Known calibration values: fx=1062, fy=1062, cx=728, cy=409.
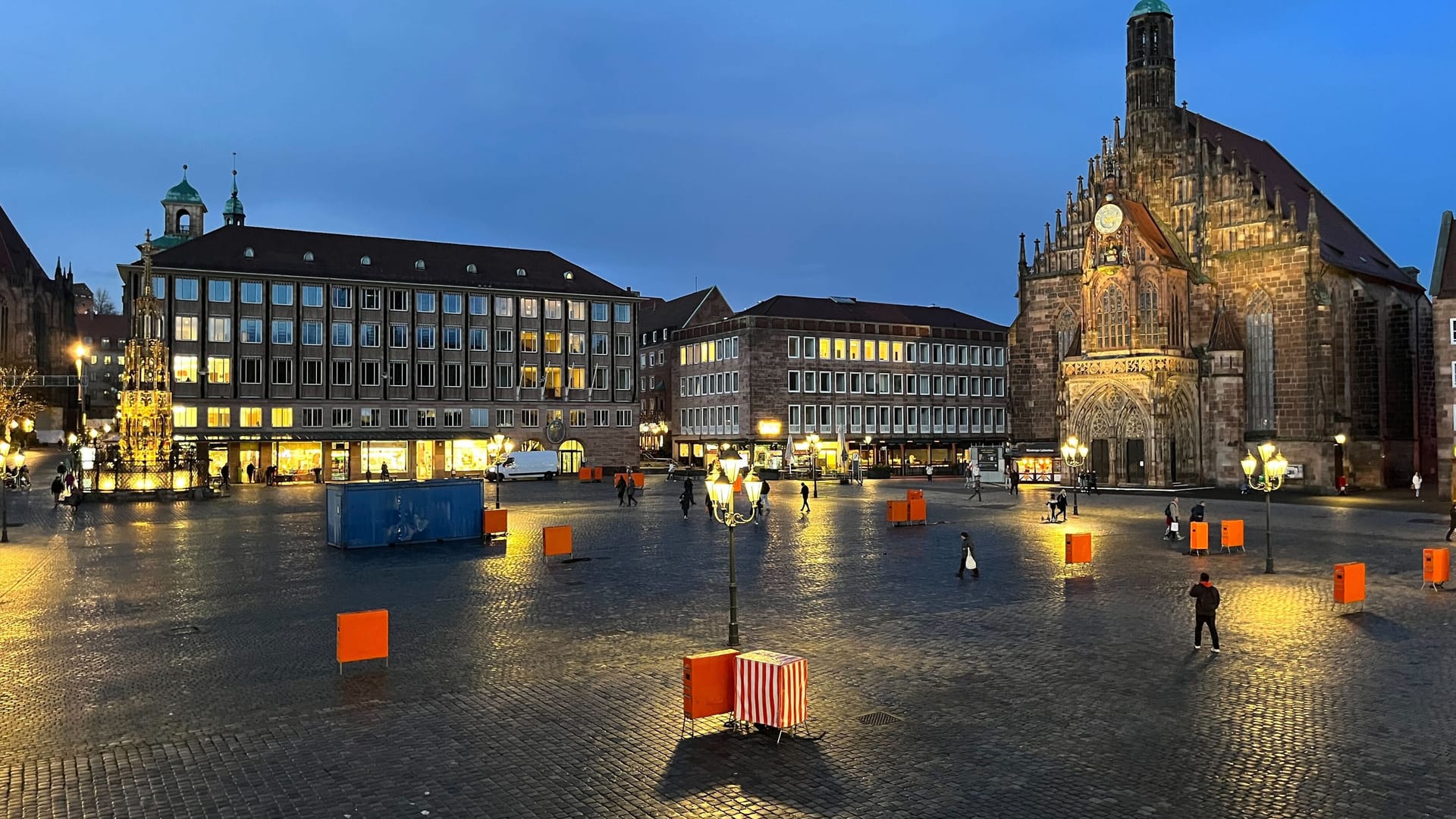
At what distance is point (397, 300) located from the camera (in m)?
81.9

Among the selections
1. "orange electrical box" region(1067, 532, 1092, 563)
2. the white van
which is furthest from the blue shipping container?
the white van

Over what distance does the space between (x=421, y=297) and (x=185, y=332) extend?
16.7m

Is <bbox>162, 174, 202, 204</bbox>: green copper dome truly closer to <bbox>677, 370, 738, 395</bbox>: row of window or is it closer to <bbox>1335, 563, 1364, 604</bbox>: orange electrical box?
<bbox>677, 370, 738, 395</bbox>: row of window

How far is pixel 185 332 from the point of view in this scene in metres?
74.7

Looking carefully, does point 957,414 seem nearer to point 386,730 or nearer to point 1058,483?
point 1058,483

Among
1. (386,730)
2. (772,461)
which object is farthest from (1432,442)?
(386,730)

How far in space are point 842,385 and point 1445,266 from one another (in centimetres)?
4707

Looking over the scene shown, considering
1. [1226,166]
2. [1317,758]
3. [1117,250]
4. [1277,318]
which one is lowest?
[1317,758]

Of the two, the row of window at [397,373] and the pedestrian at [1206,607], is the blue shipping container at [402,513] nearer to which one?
the pedestrian at [1206,607]

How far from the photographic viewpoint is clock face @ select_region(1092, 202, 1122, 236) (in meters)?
64.8

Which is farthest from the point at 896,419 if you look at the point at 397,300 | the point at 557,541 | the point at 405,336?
the point at 557,541

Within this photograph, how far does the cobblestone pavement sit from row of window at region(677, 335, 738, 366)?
6448cm

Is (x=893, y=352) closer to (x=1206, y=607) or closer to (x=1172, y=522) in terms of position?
(x=1172, y=522)

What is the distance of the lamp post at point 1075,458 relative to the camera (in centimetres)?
4697
